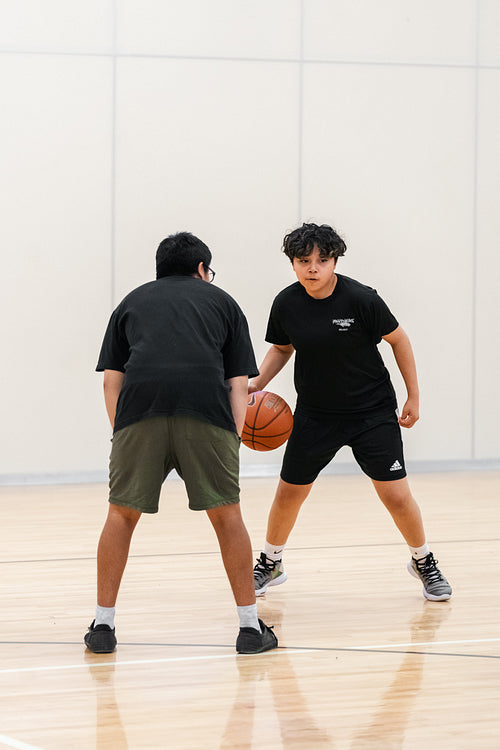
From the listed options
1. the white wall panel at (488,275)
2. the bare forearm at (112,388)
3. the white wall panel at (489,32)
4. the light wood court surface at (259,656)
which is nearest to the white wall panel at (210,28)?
the white wall panel at (489,32)

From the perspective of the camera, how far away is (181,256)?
134 inches

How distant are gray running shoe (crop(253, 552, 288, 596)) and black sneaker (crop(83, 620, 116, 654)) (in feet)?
2.90

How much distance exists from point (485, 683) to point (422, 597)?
3.58ft

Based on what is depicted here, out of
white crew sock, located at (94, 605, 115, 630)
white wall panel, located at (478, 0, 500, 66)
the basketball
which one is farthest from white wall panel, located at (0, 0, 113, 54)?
white crew sock, located at (94, 605, 115, 630)

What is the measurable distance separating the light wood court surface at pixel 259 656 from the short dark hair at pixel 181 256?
127 cm

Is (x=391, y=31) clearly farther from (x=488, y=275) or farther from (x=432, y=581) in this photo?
(x=432, y=581)

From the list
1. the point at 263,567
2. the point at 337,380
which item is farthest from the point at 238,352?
the point at 263,567

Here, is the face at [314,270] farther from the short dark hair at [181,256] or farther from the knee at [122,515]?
the knee at [122,515]

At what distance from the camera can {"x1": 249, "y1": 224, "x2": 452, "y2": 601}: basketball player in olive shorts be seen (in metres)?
3.81

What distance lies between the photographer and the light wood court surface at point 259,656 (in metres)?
2.66

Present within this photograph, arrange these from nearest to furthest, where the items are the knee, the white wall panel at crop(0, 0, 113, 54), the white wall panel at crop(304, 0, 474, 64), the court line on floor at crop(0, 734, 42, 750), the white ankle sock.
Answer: the court line on floor at crop(0, 734, 42, 750)
the knee
the white ankle sock
the white wall panel at crop(0, 0, 113, 54)
the white wall panel at crop(304, 0, 474, 64)

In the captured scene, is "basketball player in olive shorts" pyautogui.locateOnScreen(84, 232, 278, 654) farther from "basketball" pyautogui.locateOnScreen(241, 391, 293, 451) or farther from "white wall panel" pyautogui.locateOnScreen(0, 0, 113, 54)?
"white wall panel" pyautogui.locateOnScreen(0, 0, 113, 54)

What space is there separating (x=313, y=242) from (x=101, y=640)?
5.21 feet

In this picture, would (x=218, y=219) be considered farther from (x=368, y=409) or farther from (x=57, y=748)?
(x=57, y=748)
